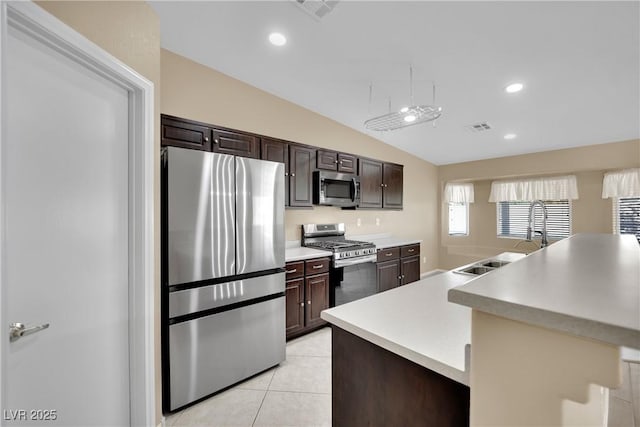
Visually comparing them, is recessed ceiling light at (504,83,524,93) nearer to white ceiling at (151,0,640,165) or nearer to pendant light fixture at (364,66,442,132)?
white ceiling at (151,0,640,165)

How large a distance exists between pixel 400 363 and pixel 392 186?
12.5 ft

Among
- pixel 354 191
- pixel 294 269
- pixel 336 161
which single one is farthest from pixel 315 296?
pixel 336 161

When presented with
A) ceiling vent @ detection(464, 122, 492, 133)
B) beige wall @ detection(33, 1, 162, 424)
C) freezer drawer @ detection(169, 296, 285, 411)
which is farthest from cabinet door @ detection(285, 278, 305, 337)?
ceiling vent @ detection(464, 122, 492, 133)

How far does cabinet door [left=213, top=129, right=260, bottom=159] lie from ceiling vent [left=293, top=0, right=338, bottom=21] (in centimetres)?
128

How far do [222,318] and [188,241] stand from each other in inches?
25.6

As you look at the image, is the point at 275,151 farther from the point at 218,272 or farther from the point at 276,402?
the point at 276,402

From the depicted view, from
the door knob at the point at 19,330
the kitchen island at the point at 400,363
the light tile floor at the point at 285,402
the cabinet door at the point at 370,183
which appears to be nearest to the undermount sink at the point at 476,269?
the kitchen island at the point at 400,363

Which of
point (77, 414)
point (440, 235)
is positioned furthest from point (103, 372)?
point (440, 235)

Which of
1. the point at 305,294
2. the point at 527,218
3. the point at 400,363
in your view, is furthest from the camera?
the point at 527,218

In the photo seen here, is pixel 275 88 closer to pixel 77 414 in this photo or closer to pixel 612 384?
pixel 77 414

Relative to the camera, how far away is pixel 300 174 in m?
3.29

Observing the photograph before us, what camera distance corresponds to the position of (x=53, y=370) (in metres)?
1.21

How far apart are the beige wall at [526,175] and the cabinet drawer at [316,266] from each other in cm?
389

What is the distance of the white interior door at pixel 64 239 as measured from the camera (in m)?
1.08
